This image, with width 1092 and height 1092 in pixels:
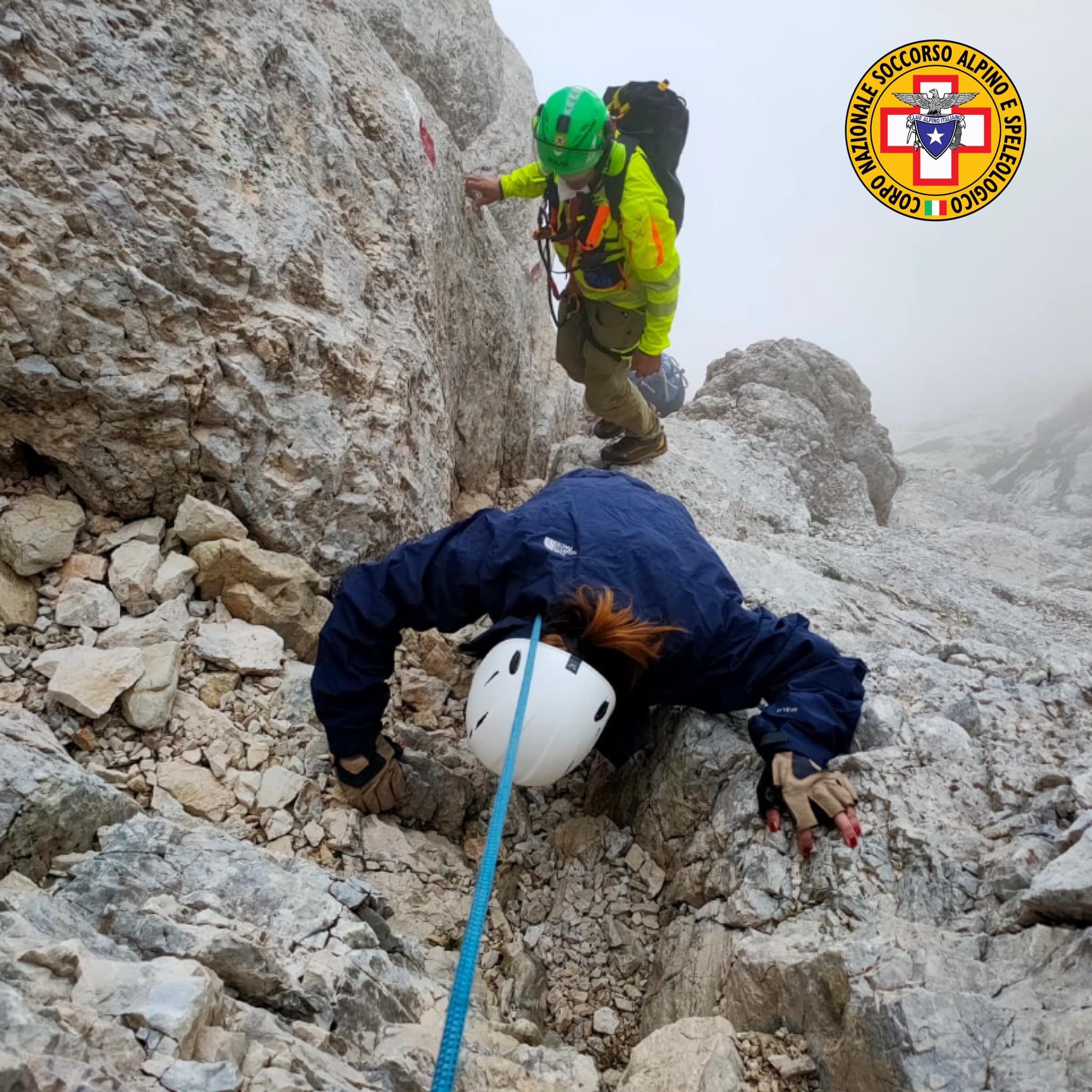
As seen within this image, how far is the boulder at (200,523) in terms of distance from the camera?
3891 mm

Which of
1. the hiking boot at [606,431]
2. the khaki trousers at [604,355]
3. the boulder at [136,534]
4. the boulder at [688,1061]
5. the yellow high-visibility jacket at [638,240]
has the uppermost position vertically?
the yellow high-visibility jacket at [638,240]

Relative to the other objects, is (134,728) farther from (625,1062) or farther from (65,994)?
(625,1062)

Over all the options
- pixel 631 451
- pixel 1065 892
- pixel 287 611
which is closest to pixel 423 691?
pixel 287 611

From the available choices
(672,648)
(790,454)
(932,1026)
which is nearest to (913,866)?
(932,1026)

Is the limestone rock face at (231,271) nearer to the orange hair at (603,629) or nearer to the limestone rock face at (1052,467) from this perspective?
the orange hair at (603,629)

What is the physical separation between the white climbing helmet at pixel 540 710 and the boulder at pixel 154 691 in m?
1.33

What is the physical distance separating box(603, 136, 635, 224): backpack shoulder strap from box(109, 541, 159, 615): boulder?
4.03 meters

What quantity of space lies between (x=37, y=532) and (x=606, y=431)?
6.01 m

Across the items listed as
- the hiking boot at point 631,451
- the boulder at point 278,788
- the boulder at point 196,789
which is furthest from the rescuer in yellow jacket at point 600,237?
the boulder at point 196,789

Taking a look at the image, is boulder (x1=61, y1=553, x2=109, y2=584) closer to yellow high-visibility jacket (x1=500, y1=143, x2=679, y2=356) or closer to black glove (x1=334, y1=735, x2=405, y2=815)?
black glove (x1=334, y1=735, x2=405, y2=815)

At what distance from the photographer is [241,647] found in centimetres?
372

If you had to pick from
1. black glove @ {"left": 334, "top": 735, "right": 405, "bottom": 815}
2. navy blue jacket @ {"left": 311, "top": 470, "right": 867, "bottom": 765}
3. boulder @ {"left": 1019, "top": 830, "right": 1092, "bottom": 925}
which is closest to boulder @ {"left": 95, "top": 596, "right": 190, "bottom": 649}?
navy blue jacket @ {"left": 311, "top": 470, "right": 867, "bottom": 765}

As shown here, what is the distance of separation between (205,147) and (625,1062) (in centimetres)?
472

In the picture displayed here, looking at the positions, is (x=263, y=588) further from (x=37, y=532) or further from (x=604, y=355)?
(x=604, y=355)
